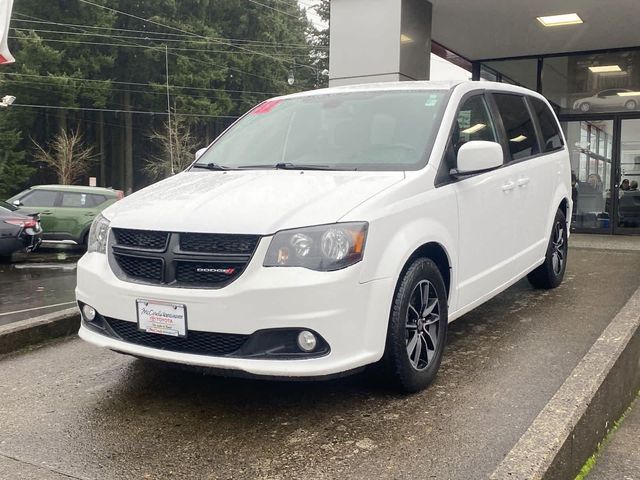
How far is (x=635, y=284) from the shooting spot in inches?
255

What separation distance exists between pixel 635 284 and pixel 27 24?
44.1 m

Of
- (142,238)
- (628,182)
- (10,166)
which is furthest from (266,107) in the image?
(10,166)

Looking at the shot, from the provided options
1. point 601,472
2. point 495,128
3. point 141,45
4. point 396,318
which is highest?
point 141,45

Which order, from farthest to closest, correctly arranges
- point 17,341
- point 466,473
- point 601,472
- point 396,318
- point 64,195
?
point 64,195 < point 17,341 < point 396,318 < point 601,472 < point 466,473

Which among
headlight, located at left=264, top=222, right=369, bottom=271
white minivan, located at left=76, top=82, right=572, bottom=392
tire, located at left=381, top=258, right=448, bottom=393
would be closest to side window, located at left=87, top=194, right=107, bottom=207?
white minivan, located at left=76, top=82, right=572, bottom=392

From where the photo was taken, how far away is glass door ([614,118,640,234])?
41.4 feet

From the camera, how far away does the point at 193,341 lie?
325 centimetres

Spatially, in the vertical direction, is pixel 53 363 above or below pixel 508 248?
below

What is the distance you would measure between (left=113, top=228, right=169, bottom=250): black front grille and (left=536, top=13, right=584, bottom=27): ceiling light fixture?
919cm

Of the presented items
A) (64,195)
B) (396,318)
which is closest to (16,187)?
(64,195)

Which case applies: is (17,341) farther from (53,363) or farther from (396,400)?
(396,400)

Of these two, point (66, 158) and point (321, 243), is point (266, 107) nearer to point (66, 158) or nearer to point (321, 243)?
point (321, 243)

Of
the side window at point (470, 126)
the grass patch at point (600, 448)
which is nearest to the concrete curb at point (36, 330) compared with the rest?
the side window at point (470, 126)

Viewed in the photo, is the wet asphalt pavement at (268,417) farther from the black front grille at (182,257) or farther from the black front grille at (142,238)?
the black front grille at (142,238)
